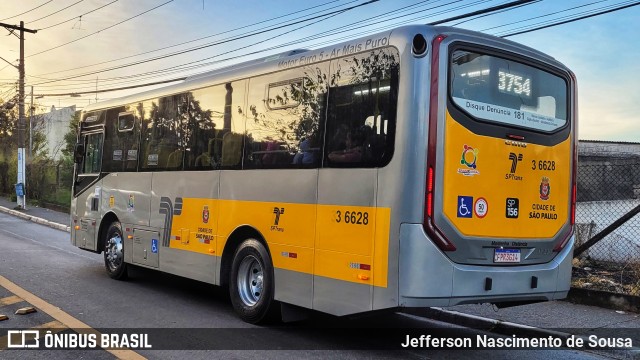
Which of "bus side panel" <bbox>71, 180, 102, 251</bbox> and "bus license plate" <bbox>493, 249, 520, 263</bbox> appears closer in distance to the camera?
"bus license plate" <bbox>493, 249, 520, 263</bbox>

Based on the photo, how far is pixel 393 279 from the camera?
4984mm

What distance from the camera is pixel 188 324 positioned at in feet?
21.7

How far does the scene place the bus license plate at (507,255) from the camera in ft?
17.7

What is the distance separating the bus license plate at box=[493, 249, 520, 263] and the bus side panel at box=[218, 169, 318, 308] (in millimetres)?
1861

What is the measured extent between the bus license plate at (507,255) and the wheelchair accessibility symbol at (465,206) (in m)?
0.53

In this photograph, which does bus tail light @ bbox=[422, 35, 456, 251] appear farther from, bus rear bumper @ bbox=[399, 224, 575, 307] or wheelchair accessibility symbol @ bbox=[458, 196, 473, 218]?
wheelchair accessibility symbol @ bbox=[458, 196, 473, 218]

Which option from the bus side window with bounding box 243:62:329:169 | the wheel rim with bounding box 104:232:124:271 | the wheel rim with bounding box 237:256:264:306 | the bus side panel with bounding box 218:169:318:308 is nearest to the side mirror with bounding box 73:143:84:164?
the wheel rim with bounding box 104:232:124:271

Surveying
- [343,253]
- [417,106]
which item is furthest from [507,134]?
[343,253]

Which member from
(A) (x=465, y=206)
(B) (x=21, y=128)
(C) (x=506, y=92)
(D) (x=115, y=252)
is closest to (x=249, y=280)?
(A) (x=465, y=206)

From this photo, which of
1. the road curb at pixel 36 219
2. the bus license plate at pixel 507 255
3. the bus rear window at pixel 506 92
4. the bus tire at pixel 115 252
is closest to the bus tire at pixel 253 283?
the bus license plate at pixel 507 255

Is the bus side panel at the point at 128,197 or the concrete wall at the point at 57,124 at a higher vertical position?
the concrete wall at the point at 57,124

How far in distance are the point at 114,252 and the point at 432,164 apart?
672 centimetres

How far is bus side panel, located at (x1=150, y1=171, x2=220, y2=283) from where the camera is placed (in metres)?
7.43

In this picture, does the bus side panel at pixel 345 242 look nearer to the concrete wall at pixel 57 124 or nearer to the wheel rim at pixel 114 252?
the wheel rim at pixel 114 252
